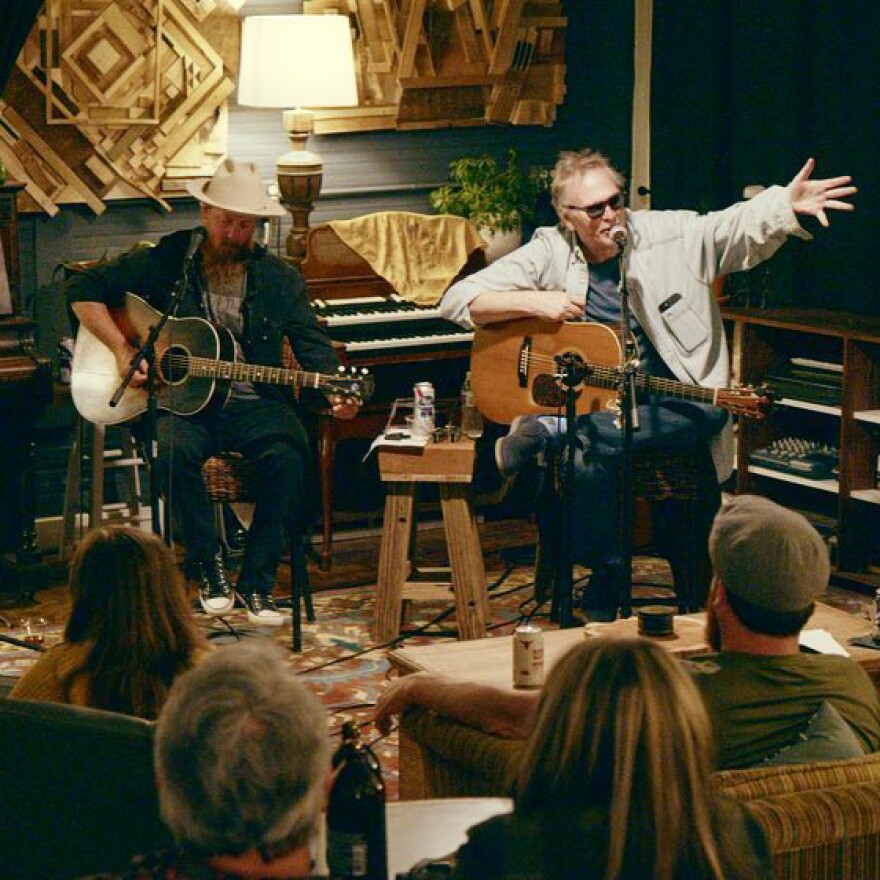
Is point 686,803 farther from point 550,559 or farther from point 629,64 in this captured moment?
point 629,64

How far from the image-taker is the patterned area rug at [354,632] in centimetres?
498

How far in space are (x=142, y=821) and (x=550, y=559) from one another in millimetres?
3508

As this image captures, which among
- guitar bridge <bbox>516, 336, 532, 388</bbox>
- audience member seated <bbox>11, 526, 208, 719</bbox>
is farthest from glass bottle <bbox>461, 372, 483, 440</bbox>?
audience member seated <bbox>11, 526, 208, 719</bbox>

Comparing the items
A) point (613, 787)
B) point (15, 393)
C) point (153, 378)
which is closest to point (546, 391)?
point (153, 378)

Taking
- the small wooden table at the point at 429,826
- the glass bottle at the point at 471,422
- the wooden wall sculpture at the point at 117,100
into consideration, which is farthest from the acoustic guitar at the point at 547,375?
the small wooden table at the point at 429,826

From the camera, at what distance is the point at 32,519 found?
242 inches

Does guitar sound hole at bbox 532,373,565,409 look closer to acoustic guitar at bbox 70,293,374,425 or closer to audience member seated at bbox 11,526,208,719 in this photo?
acoustic guitar at bbox 70,293,374,425

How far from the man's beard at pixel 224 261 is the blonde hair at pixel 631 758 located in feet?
12.5

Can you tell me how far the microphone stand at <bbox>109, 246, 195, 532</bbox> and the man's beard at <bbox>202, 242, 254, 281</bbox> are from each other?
268 millimetres

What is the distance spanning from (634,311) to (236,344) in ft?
4.37

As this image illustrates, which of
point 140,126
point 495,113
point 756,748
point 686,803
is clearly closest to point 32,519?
point 140,126

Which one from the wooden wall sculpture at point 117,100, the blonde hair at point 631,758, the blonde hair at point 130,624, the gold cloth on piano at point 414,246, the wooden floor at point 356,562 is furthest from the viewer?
the gold cloth on piano at point 414,246

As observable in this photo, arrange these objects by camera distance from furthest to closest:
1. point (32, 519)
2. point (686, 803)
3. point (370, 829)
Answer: point (32, 519) < point (370, 829) < point (686, 803)

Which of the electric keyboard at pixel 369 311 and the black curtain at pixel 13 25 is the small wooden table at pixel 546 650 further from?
the electric keyboard at pixel 369 311
